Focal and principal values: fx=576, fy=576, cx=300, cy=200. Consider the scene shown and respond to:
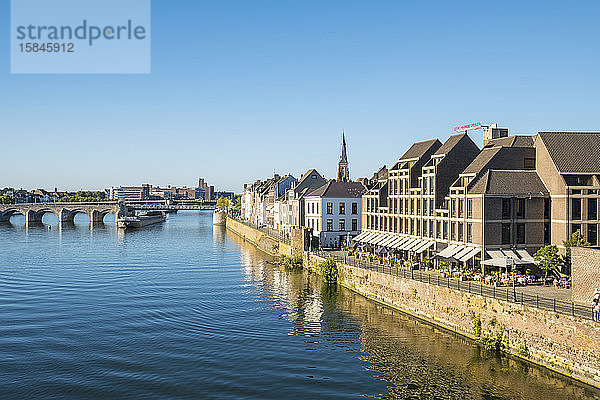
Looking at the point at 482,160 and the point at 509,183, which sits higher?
the point at 482,160

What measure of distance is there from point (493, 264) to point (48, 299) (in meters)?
38.8

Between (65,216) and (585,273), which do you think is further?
(65,216)

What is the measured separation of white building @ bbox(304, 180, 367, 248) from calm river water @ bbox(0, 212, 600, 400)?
1845cm

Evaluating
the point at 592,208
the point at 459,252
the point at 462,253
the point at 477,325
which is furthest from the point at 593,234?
the point at 477,325

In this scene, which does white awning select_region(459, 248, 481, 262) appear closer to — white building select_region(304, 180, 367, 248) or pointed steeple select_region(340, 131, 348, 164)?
white building select_region(304, 180, 367, 248)

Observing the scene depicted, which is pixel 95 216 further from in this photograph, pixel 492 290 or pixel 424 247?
pixel 492 290

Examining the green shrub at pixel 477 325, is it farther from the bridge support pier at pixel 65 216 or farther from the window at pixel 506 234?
the bridge support pier at pixel 65 216

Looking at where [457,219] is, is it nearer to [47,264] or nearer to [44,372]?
[44,372]

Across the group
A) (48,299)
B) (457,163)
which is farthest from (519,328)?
(48,299)

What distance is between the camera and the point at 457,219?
2044 inches

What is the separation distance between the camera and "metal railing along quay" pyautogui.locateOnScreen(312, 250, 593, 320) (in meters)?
32.7

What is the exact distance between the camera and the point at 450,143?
197ft

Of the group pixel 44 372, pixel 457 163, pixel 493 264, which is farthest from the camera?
pixel 457 163

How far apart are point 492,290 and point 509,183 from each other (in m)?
12.9
